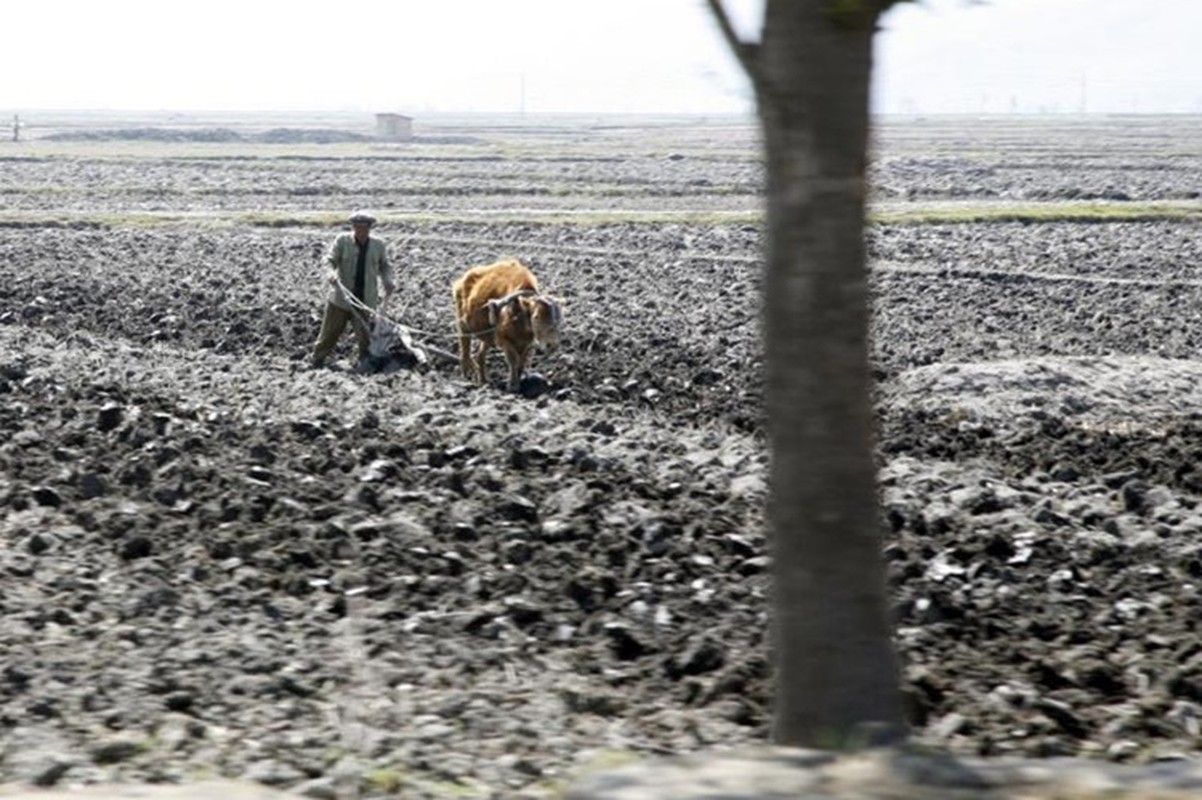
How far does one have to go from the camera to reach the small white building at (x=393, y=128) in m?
117

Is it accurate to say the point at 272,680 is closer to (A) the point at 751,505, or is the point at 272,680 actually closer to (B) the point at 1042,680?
(B) the point at 1042,680

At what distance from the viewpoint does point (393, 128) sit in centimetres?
11812

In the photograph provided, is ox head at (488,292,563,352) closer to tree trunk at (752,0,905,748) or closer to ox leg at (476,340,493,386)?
ox leg at (476,340,493,386)

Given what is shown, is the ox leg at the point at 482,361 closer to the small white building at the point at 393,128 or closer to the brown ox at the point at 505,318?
the brown ox at the point at 505,318

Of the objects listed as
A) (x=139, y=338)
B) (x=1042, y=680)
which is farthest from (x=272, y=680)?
(x=139, y=338)

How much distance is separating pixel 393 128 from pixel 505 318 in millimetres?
100796

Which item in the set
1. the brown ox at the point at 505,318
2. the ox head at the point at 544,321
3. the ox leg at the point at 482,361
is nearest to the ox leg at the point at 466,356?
the brown ox at the point at 505,318

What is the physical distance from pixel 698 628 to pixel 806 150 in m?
3.97

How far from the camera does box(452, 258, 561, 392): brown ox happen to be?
740 inches

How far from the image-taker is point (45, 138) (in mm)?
112812

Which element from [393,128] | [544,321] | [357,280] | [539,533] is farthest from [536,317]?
[393,128]

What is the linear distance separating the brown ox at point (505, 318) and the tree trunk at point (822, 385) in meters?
12.4

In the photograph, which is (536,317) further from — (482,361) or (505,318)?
→ (482,361)

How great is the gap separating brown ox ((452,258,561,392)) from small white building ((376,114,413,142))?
321 feet
